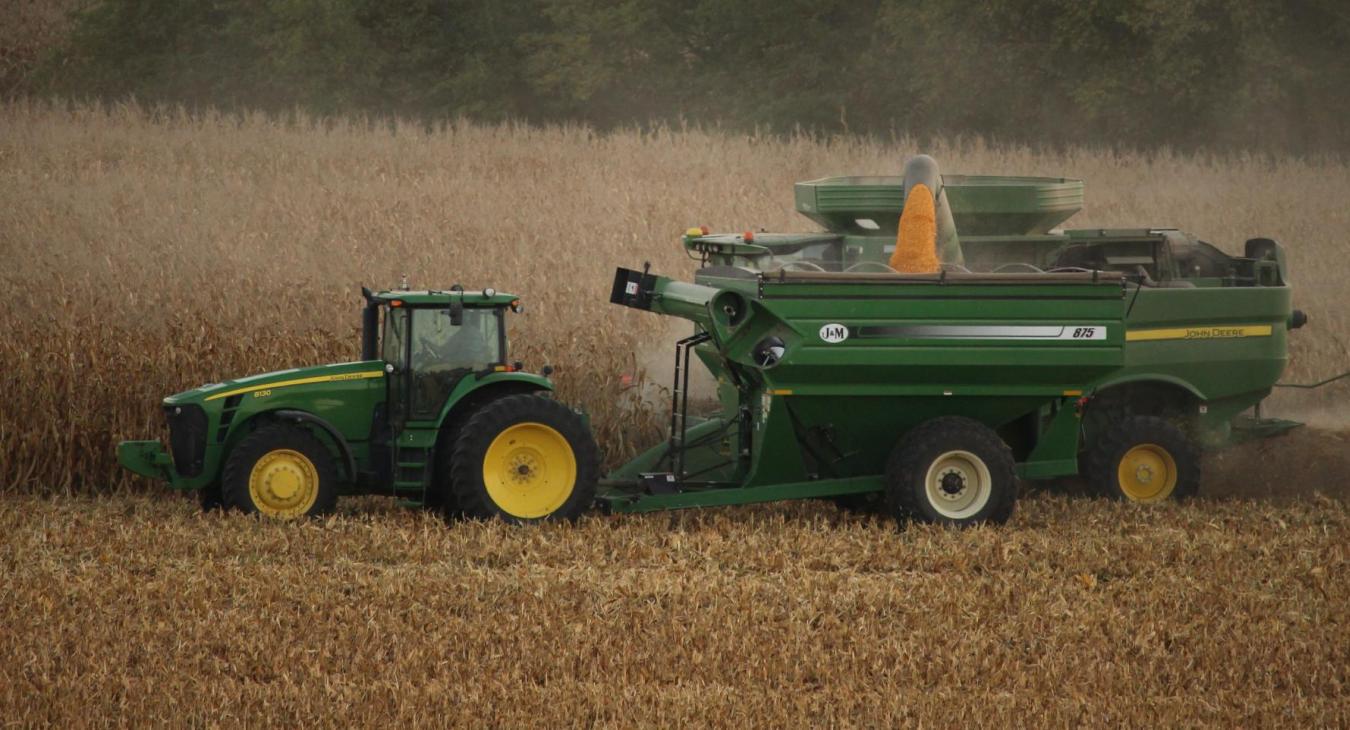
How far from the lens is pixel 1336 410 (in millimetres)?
14367

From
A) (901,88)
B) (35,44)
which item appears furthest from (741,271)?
(35,44)

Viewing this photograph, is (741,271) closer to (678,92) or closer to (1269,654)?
(1269,654)

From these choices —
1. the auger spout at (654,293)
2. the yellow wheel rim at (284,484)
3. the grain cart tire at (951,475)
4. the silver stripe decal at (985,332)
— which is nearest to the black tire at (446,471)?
the yellow wheel rim at (284,484)

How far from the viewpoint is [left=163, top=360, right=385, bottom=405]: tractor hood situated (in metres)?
9.79

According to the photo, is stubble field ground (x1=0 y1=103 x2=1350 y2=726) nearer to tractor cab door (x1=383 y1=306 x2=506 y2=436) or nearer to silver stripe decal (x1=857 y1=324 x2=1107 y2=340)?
tractor cab door (x1=383 y1=306 x2=506 y2=436)

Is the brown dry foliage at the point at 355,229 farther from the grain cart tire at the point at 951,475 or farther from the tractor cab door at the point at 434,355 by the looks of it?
the grain cart tire at the point at 951,475

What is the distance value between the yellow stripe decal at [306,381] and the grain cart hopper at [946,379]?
5.23 feet

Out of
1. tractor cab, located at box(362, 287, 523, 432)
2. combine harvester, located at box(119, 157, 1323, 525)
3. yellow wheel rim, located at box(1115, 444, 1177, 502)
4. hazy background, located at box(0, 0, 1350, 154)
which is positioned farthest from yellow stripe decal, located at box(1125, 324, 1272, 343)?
hazy background, located at box(0, 0, 1350, 154)

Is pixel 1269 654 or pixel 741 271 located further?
pixel 741 271

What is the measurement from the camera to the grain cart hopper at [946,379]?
995 cm

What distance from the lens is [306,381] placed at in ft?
32.4

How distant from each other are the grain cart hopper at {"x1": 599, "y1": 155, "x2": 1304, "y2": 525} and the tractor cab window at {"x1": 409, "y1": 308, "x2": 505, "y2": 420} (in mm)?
1074

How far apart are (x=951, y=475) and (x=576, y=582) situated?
276cm

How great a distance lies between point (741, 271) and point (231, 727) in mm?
5320
